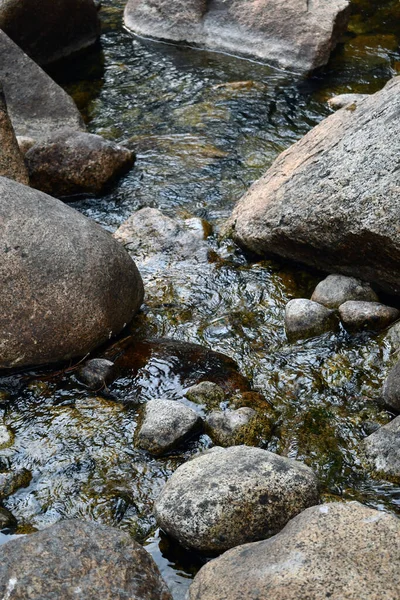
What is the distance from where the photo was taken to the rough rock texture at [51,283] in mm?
5785

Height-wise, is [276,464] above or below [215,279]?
above

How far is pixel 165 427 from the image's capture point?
16.9ft

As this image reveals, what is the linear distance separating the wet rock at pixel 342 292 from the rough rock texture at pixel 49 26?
756 centimetres

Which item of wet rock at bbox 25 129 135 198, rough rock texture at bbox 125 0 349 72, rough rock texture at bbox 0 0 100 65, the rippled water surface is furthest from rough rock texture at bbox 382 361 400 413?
rough rock texture at bbox 0 0 100 65

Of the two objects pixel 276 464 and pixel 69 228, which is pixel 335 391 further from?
pixel 69 228

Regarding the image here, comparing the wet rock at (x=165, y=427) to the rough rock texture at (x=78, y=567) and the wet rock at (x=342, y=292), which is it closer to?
the rough rock texture at (x=78, y=567)

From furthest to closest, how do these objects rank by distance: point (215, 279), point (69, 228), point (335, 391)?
point (215, 279) < point (69, 228) < point (335, 391)

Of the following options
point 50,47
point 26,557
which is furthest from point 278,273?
point 50,47

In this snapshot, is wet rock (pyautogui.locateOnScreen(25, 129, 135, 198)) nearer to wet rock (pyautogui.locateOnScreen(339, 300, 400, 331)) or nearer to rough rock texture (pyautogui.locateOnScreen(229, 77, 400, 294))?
rough rock texture (pyautogui.locateOnScreen(229, 77, 400, 294))

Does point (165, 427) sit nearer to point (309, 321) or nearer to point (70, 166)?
point (309, 321)

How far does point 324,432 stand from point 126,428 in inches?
54.1

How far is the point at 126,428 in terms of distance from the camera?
17.6 ft

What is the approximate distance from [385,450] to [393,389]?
0.55 metres

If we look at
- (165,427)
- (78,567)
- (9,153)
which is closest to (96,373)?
(165,427)
